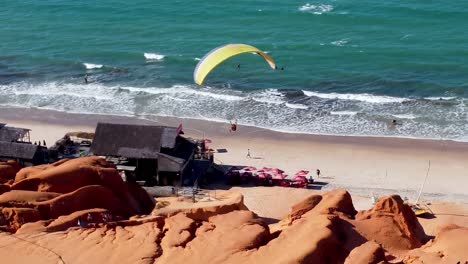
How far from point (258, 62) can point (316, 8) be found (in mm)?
11476

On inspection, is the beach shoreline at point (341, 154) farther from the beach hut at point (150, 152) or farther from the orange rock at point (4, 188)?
the orange rock at point (4, 188)

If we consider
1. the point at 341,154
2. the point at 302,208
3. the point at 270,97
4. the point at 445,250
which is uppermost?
the point at 270,97

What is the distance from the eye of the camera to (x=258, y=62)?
59.0 m

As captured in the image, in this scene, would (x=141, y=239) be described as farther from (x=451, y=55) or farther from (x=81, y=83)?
(x=451, y=55)

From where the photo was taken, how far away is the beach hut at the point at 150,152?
35312 mm

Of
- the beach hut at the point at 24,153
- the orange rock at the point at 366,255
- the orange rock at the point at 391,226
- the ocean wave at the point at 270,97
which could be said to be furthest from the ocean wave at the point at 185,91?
the orange rock at the point at 366,255

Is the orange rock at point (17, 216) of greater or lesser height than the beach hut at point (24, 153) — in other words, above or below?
below

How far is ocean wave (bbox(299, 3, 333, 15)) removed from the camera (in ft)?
218

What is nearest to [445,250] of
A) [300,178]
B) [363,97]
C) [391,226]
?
[391,226]

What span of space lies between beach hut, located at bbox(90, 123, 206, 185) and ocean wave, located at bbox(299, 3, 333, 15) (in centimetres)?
3268

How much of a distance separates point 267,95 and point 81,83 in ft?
47.1

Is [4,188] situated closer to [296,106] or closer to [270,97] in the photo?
[296,106]

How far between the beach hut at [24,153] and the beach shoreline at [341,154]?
7.88 meters

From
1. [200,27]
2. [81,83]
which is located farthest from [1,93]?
[200,27]
